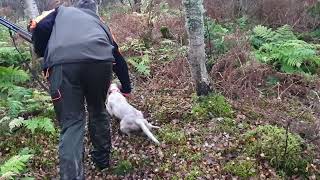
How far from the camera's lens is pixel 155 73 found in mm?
8438

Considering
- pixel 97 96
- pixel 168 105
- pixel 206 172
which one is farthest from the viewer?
pixel 168 105

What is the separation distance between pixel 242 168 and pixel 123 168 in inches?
61.6

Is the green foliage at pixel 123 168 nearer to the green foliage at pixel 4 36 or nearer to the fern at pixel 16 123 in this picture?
the fern at pixel 16 123

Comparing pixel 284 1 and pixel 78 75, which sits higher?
pixel 78 75

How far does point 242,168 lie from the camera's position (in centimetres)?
529

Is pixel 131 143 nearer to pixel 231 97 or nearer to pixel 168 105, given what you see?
pixel 168 105

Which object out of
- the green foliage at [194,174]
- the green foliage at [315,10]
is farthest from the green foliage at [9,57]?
the green foliage at [315,10]

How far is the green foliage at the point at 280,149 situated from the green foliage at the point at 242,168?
0.22 m

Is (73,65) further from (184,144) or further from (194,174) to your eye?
(184,144)

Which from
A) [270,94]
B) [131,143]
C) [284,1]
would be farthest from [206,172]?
[284,1]

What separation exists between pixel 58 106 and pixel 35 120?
5.72ft

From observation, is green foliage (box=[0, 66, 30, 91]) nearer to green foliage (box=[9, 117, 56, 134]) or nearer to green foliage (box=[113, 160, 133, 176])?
green foliage (box=[9, 117, 56, 134])

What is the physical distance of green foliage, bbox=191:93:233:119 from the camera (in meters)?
6.48

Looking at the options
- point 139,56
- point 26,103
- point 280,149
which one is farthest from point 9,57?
point 280,149
